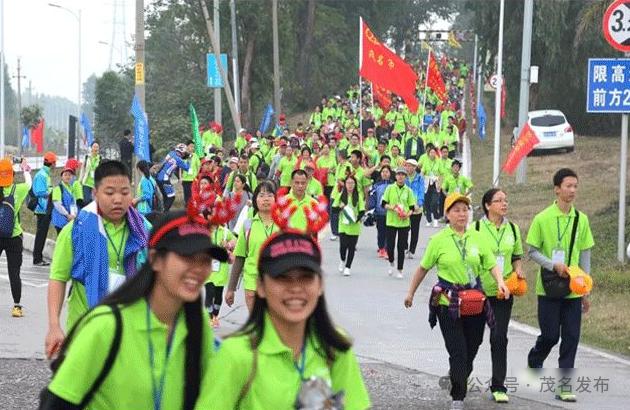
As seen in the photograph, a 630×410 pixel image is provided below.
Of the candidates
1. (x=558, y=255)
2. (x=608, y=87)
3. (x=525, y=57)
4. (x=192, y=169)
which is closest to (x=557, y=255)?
(x=558, y=255)

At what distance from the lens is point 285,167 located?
2525cm

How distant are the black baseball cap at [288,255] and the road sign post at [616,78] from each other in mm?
11456

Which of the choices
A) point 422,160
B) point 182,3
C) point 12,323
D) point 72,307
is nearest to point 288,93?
point 182,3

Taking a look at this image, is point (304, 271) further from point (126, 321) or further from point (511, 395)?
point (511, 395)

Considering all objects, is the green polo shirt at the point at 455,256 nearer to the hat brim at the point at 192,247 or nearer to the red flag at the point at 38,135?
the hat brim at the point at 192,247

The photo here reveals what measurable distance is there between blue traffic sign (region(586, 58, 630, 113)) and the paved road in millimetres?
2972

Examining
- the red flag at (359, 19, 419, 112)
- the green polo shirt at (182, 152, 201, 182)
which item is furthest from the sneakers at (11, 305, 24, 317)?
the red flag at (359, 19, 419, 112)

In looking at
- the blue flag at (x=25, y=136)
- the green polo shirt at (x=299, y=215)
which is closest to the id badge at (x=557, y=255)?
the green polo shirt at (x=299, y=215)

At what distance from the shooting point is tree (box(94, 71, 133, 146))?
59125 millimetres

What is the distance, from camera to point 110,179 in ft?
21.2

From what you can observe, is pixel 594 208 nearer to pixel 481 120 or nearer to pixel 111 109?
pixel 481 120

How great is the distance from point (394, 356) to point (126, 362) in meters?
7.98

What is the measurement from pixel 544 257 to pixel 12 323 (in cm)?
588

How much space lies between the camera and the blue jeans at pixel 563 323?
995cm
